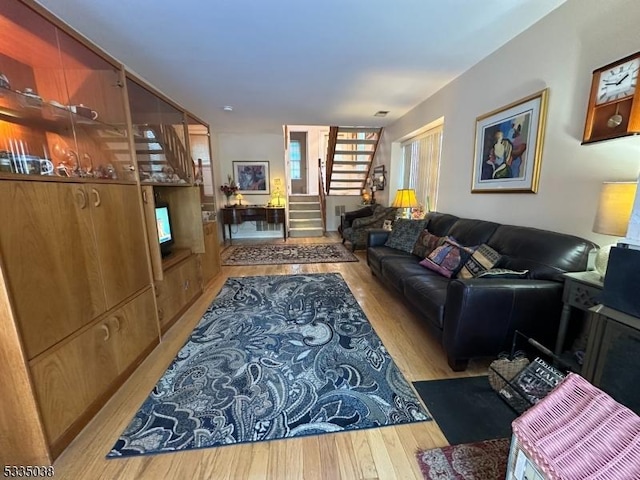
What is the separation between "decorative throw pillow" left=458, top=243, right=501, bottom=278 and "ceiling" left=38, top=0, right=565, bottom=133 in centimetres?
180

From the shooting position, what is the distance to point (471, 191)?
2994mm

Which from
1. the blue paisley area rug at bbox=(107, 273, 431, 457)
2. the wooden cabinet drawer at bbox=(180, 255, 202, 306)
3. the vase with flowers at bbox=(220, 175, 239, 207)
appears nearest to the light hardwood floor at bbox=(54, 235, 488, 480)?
the blue paisley area rug at bbox=(107, 273, 431, 457)

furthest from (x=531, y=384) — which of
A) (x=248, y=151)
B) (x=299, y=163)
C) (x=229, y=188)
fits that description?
(x=299, y=163)

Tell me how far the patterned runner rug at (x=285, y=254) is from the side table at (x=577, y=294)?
123 inches

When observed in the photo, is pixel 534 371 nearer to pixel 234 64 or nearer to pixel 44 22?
pixel 44 22

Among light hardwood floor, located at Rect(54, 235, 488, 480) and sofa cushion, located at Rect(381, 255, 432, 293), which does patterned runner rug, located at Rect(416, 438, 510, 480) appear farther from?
sofa cushion, located at Rect(381, 255, 432, 293)

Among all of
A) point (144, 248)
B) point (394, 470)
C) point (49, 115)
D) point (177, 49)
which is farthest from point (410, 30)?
point (394, 470)

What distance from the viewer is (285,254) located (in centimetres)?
498

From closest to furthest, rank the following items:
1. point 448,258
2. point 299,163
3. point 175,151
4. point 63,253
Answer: point 63,253, point 448,258, point 175,151, point 299,163

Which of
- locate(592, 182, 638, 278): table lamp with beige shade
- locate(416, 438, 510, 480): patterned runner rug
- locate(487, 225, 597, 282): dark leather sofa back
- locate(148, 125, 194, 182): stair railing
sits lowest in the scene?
locate(416, 438, 510, 480): patterned runner rug

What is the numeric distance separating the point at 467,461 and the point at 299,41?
121 inches

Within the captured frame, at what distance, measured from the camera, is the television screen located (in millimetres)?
2514

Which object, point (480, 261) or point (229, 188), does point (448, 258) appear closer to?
point (480, 261)

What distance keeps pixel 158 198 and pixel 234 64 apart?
1585mm
